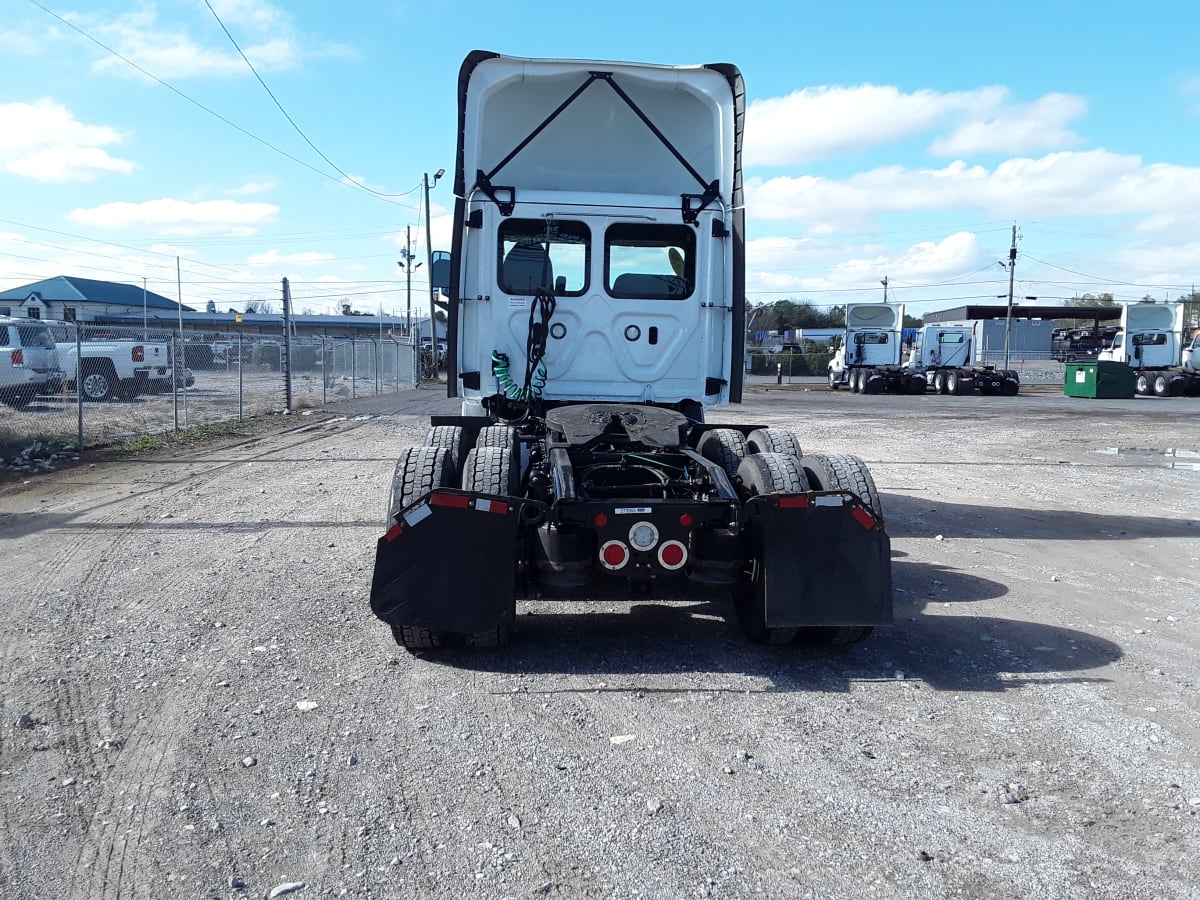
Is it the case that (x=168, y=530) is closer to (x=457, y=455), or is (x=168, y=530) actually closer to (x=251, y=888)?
(x=457, y=455)

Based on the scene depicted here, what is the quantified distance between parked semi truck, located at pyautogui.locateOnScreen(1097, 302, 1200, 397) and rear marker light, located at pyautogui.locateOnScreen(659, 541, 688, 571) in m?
38.5

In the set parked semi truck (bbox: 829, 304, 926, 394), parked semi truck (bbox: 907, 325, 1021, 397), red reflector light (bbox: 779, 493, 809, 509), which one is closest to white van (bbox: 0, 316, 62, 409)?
red reflector light (bbox: 779, 493, 809, 509)

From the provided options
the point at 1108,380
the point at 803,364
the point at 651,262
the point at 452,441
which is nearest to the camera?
the point at 452,441

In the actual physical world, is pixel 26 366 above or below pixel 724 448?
above

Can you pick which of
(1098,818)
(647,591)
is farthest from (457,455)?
(1098,818)

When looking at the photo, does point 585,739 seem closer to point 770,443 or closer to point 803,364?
point 770,443

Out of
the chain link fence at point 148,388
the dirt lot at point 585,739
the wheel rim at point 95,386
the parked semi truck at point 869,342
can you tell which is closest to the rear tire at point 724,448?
the dirt lot at point 585,739

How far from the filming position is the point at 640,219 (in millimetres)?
7684

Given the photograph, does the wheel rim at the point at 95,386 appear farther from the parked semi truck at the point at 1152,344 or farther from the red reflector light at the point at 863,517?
the parked semi truck at the point at 1152,344

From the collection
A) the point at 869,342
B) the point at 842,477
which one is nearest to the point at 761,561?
the point at 842,477

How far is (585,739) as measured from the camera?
4.25 m

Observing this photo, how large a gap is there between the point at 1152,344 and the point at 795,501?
4040 centimetres

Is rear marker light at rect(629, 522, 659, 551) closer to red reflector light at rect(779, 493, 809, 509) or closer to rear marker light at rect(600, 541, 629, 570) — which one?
rear marker light at rect(600, 541, 629, 570)

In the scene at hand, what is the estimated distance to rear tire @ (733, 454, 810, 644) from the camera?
527 centimetres
